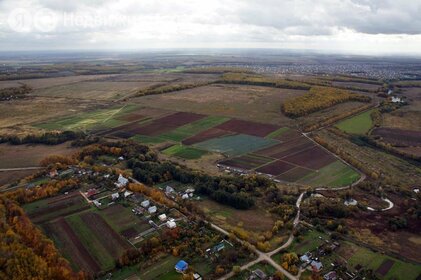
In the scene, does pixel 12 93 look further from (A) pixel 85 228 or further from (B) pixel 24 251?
(B) pixel 24 251

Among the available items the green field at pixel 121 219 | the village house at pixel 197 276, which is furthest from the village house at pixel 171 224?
the village house at pixel 197 276

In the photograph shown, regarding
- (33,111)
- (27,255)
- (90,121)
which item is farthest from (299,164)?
(33,111)

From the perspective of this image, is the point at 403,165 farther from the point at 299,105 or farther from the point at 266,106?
the point at 266,106

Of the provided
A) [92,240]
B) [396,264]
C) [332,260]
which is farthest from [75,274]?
[396,264]

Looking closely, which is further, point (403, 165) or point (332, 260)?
point (403, 165)

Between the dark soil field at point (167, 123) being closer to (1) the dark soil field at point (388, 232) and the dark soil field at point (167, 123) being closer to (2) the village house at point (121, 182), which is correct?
(2) the village house at point (121, 182)

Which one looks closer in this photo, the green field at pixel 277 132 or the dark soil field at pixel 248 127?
the green field at pixel 277 132
